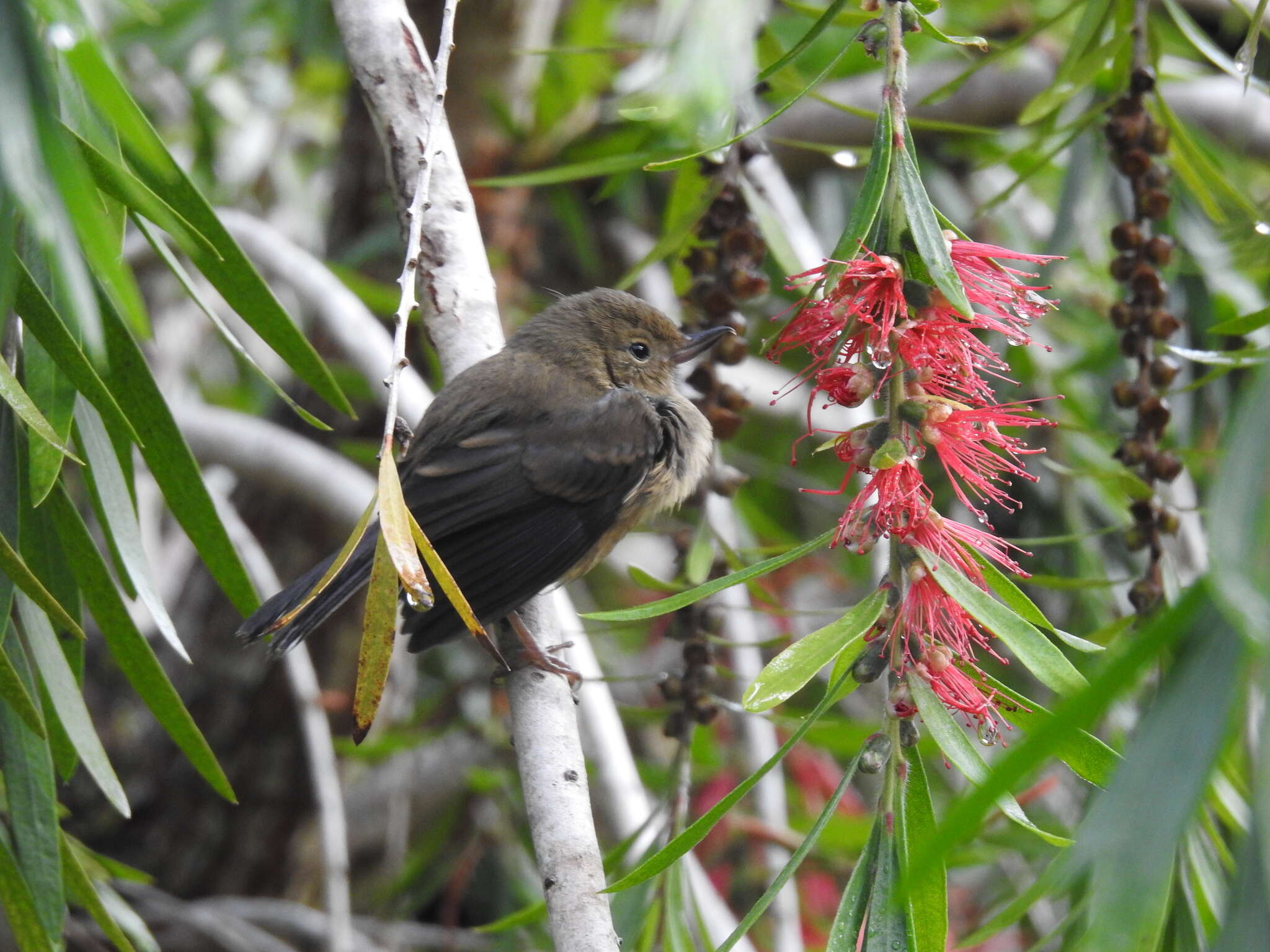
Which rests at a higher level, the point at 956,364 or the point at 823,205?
the point at 823,205

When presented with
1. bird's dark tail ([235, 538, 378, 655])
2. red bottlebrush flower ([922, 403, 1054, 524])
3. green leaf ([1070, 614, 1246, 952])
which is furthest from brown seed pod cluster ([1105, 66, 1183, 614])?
bird's dark tail ([235, 538, 378, 655])

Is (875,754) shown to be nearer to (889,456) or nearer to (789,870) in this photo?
(789,870)

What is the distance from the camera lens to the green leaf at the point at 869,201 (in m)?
1.57

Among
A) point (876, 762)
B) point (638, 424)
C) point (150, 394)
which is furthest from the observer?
point (638, 424)

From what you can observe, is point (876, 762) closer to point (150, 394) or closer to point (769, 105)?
point (150, 394)

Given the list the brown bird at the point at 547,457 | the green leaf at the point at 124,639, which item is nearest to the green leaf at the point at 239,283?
the green leaf at the point at 124,639

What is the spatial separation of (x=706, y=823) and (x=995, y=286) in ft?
3.05

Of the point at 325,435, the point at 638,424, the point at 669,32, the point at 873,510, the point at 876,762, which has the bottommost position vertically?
the point at 876,762

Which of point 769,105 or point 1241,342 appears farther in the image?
point 769,105

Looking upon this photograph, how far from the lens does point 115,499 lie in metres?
1.98

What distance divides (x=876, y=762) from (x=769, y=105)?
3404 millimetres

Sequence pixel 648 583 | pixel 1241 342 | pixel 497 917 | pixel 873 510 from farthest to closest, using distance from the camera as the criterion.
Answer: pixel 497 917 → pixel 1241 342 → pixel 648 583 → pixel 873 510

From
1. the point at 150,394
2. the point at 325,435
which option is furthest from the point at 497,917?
the point at 150,394

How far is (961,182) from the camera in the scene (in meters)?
5.05
